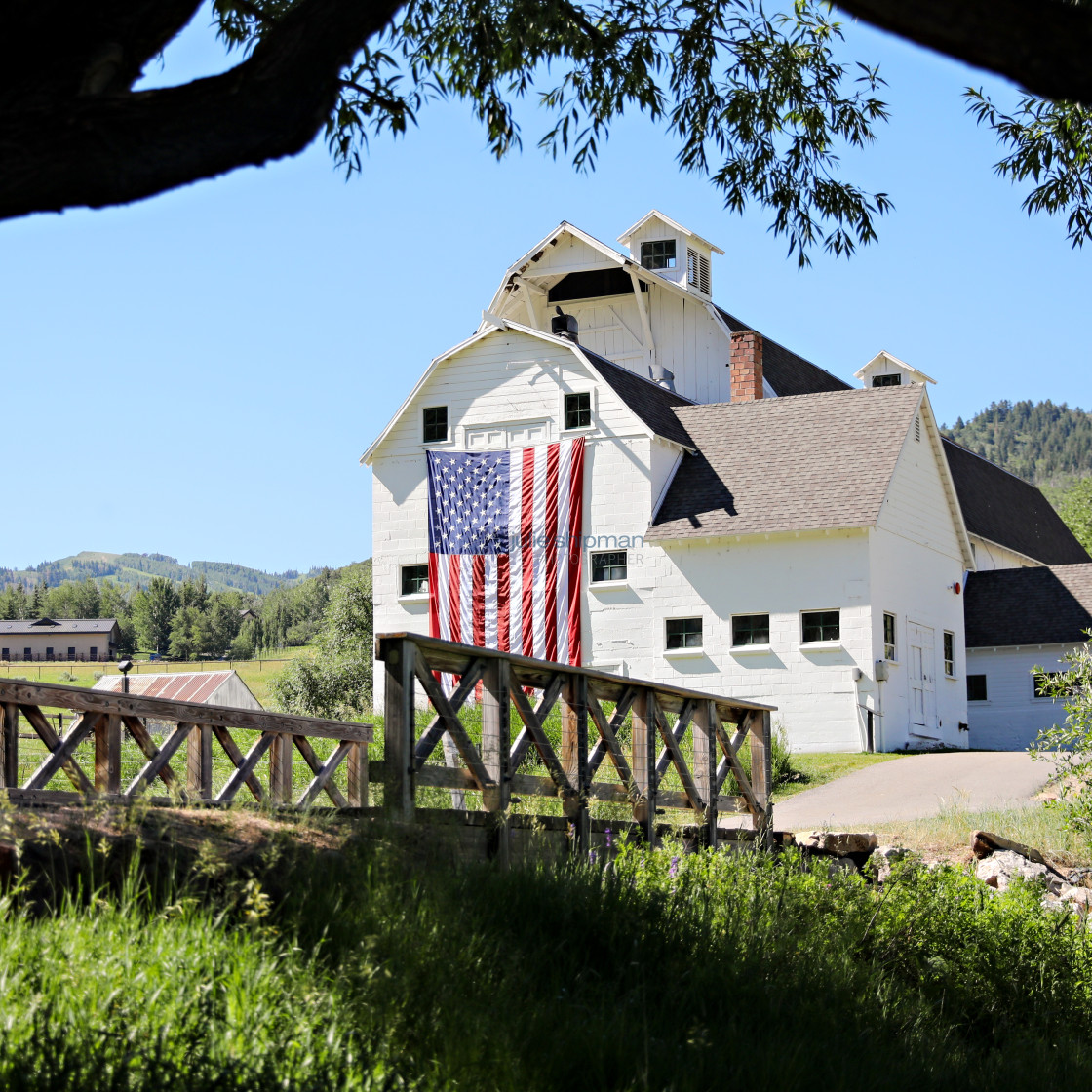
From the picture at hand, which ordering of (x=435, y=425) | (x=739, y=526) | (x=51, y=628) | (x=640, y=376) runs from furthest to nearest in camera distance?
(x=51, y=628) → (x=640, y=376) → (x=435, y=425) → (x=739, y=526)

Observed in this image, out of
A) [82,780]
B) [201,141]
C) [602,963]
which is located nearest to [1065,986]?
[602,963]

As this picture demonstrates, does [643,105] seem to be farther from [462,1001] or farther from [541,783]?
[462,1001]

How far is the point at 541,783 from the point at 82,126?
688 cm

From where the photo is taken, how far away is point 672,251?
3941 cm

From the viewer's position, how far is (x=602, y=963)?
23.6 feet

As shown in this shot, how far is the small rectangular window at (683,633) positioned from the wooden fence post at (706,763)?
55.1 feet

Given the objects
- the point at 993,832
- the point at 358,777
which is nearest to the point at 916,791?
the point at 993,832

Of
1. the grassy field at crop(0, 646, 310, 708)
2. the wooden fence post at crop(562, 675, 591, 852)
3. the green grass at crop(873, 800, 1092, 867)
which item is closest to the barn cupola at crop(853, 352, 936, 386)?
the green grass at crop(873, 800, 1092, 867)

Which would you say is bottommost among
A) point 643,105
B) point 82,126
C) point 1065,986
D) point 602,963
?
point 1065,986

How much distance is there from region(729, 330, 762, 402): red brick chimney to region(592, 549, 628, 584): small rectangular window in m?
6.66

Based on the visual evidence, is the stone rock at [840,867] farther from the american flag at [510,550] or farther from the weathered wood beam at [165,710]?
the american flag at [510,550]

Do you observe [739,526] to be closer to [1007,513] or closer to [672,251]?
[672,251]

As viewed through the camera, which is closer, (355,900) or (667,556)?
(355,900)

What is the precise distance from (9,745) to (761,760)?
8043 millimetres
